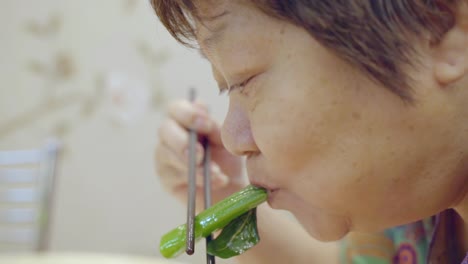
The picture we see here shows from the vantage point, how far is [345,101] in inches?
16.6

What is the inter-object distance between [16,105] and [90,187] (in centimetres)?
46

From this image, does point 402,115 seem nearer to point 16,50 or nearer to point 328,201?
point 328,201

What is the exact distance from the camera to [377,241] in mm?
791

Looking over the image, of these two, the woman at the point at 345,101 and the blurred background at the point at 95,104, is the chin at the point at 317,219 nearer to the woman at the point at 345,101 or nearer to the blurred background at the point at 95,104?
the woman at the point at 345,101

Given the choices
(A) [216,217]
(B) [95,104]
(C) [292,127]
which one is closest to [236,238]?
(A) [216,217]

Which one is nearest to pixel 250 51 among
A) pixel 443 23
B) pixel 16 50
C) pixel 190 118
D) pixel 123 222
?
pixel 443 23

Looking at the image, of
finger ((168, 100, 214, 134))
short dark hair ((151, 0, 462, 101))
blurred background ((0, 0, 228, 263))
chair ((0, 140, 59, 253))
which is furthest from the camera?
blurred background ((0, 0, 228, 263))

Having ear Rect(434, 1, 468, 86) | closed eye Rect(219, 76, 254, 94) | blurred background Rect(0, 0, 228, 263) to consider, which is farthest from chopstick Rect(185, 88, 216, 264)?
blurred background Rect(0, 0, 228, 263)

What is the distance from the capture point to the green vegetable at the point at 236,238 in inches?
19.7

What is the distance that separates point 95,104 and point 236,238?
1453 mm

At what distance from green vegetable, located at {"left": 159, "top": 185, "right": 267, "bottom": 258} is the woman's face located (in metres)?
0.04

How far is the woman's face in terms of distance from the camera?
42 centimetres

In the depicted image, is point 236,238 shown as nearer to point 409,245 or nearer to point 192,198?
point 192,198

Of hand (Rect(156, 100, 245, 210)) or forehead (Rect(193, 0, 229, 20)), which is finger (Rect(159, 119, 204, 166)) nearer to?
hand (Rect(156, 100, 245, 210))
